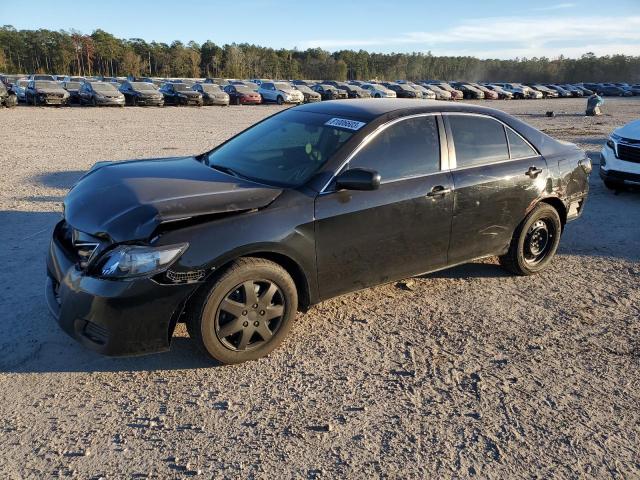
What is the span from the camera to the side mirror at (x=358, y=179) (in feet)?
11.6

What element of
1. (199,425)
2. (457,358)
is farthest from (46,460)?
(457,358)

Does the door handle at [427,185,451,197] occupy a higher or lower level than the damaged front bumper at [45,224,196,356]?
higher

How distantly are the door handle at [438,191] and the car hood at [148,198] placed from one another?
130 cm

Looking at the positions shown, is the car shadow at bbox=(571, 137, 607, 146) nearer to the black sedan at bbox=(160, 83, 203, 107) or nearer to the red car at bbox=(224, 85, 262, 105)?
the black sedan at bbox=(160, 83, 203, 107)

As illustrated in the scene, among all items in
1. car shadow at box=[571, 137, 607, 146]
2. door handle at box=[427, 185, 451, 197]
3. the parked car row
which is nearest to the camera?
door handle at box=[427, 185, 451, 197]

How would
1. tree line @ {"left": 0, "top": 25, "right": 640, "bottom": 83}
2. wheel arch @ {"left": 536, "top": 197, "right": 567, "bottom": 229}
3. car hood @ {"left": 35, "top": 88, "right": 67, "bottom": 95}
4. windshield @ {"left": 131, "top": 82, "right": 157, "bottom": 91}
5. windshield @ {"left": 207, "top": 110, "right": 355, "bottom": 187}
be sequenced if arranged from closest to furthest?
windshield @ {"left": 207, "top": 110, "right": 355, "bottom": 187} → wheel arch @ {"left": 536, "top": 197, "right": 567, "bottom": 229} → car hood @ {"left": 35, "top": 88, "right": 67, "bottom": 95} → windshield @ {"left": 131, "top": 82, "right": 157, "bottom": 91} → tree line @ {"left": 0, "top": 25, "right": 640, "bottom": 83}

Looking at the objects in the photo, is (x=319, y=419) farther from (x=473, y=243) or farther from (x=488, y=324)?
(x=473, y=243)

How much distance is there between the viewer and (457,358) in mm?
3645

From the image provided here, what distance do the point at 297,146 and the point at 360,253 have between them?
105 centimetres

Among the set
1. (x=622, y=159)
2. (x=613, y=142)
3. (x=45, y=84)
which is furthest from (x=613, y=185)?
(x=45, y=84)

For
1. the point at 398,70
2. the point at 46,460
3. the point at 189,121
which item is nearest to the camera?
the point at 46,460

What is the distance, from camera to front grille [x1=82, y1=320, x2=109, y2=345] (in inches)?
120

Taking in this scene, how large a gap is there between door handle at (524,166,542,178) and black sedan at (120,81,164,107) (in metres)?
28.8

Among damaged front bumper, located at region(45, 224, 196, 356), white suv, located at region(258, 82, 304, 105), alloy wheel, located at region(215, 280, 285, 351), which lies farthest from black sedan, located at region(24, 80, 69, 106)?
alloy wheel, located at region(215, 280, 285, 351)
